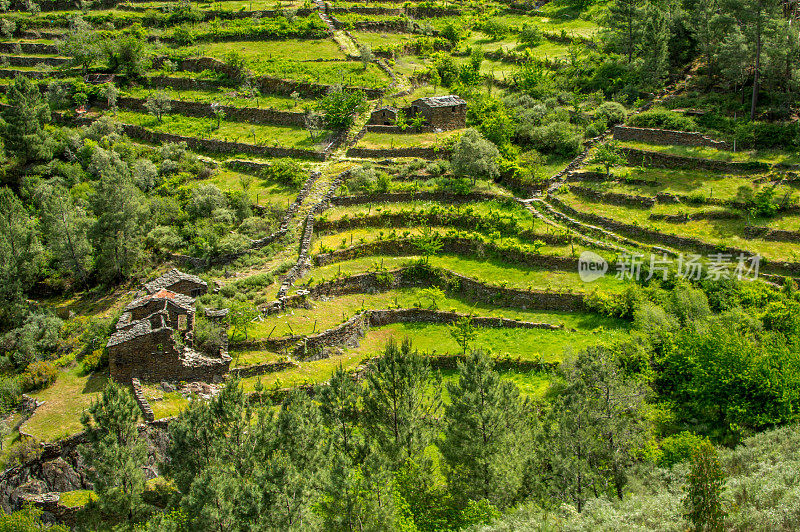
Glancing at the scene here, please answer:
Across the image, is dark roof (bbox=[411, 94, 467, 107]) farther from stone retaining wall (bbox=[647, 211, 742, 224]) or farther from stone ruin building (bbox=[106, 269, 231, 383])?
stone ruin building (bbox=[106, 269, 231, 383])

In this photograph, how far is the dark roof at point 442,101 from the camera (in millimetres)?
65412

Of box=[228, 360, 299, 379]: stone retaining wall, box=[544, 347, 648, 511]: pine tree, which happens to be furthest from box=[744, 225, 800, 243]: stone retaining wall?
box=[228, 360, 299, 379]: stone retaining wall

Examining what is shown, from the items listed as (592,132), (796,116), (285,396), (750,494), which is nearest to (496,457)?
(750,494)

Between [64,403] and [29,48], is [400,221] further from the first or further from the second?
[29,48]

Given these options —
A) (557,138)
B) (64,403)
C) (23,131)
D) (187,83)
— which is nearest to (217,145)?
(187,83)

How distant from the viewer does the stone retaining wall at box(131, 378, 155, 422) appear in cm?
3688

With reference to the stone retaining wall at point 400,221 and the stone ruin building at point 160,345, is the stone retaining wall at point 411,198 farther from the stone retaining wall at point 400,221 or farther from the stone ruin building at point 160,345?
the stone ruin building at point 160,345

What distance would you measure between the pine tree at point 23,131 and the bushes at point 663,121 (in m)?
54.8

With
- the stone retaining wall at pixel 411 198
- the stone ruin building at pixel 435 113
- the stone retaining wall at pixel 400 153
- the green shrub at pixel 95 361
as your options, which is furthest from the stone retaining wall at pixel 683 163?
the green shrub at pixel 95 361

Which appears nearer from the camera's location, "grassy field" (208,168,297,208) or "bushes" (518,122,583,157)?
"grassy field" (208,168,297,208)

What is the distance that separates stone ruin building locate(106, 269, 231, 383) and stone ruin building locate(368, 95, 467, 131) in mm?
29839

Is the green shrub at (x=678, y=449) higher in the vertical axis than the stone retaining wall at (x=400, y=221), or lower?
lower

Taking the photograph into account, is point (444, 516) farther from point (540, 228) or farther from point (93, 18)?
point (93, 18)

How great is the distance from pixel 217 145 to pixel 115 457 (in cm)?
4106
